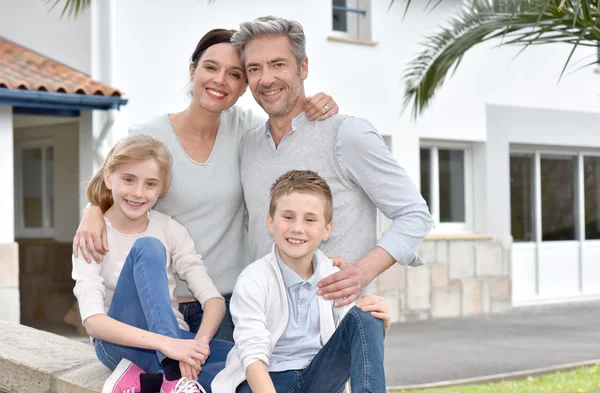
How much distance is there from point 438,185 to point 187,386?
975cm

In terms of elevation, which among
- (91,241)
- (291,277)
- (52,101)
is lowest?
(291,277)

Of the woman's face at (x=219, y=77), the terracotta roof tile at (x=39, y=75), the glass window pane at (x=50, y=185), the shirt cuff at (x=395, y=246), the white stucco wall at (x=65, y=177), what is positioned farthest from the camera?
the glass window pane at (x=50, y=185)

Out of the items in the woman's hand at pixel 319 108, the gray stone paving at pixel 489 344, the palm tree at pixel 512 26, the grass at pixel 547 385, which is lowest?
the gray stone paving at pixel 489 344

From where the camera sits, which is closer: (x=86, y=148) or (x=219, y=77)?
(x=219, y=77)

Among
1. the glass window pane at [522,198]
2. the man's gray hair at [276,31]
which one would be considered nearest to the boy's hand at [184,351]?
the man's gray hair at [276,31]

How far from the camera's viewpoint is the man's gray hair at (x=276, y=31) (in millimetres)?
3359

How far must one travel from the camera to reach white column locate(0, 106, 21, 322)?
8945 millimetres

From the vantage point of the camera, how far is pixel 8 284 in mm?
8969

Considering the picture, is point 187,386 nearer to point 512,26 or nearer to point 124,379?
point 124,379

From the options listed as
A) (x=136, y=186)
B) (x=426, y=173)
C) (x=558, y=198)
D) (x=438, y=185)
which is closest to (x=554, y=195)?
(x=558, y=198)

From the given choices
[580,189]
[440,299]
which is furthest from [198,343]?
[580,189]

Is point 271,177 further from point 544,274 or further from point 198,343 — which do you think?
point 544,274

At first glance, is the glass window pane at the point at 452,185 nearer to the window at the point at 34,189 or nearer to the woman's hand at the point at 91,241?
the window at the point at 34,189

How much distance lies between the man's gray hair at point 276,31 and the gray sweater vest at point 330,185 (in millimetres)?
263
